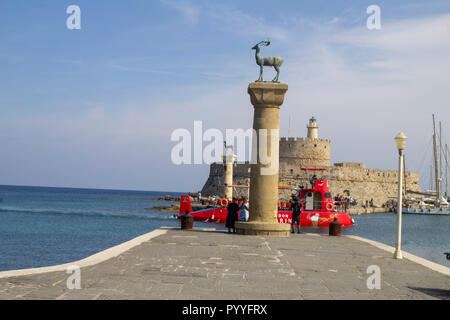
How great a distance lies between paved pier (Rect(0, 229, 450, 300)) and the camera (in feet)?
21.3

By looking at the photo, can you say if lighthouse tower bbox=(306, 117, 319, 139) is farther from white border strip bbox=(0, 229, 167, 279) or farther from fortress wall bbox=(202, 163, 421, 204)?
white border strip bbox=(0, 229, 167, 279)

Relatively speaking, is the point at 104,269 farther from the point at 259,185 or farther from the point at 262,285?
the point at 259,185

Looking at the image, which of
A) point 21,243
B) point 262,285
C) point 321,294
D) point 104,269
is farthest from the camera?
point 21,243

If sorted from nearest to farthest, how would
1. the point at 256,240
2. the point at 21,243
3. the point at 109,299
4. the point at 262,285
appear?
the point at 109,299 < the point at 262,285 < the point at 256,240 < the point at 21,243

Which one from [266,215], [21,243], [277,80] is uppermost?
[277,80]

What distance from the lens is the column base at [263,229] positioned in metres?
14.8

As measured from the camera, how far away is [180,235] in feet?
47.0

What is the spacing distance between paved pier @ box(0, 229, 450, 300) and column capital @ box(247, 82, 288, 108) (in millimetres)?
4125

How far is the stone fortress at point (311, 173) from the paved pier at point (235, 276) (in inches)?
2012

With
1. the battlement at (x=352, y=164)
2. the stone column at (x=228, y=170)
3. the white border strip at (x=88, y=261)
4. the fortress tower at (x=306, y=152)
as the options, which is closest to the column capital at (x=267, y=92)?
the white border strip at (x=88, y=261)

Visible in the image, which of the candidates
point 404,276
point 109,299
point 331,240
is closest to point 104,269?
point 109,299

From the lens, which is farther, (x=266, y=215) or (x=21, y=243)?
(x=21, y=243)

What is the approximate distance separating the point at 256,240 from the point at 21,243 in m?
15.8

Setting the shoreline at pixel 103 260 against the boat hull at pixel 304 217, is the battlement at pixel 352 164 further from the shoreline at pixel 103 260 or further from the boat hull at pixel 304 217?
the shoreline at pixel 103 260
